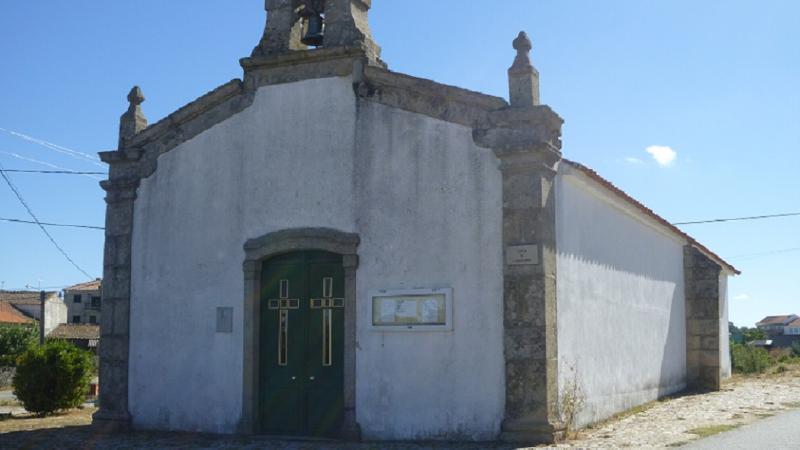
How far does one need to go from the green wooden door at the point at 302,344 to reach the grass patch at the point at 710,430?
4.38m

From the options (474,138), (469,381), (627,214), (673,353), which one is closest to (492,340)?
(469,381)

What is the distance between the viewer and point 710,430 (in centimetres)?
1004

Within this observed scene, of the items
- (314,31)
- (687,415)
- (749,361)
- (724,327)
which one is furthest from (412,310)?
(749,361)

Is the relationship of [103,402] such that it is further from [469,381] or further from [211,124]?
[469,381]

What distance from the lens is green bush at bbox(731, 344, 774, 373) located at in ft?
75.1

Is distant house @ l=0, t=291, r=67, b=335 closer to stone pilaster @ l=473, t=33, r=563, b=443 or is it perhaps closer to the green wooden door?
the green wooden door

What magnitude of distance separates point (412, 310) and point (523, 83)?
307 cm

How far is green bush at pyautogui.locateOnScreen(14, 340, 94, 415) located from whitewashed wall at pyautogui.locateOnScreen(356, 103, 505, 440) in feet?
20.4

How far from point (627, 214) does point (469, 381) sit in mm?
5588

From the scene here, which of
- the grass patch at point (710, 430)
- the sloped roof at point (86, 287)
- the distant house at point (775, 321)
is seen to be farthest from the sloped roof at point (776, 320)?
the grass patch at point (710, 430)

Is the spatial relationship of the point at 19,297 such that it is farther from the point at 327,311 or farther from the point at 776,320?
the point at 776,320

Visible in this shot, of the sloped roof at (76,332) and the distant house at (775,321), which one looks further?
the distant house at (775,321)

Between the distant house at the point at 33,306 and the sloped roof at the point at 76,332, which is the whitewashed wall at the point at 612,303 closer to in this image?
the sloped roof at the point at 76,332

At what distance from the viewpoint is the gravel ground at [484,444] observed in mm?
9391
